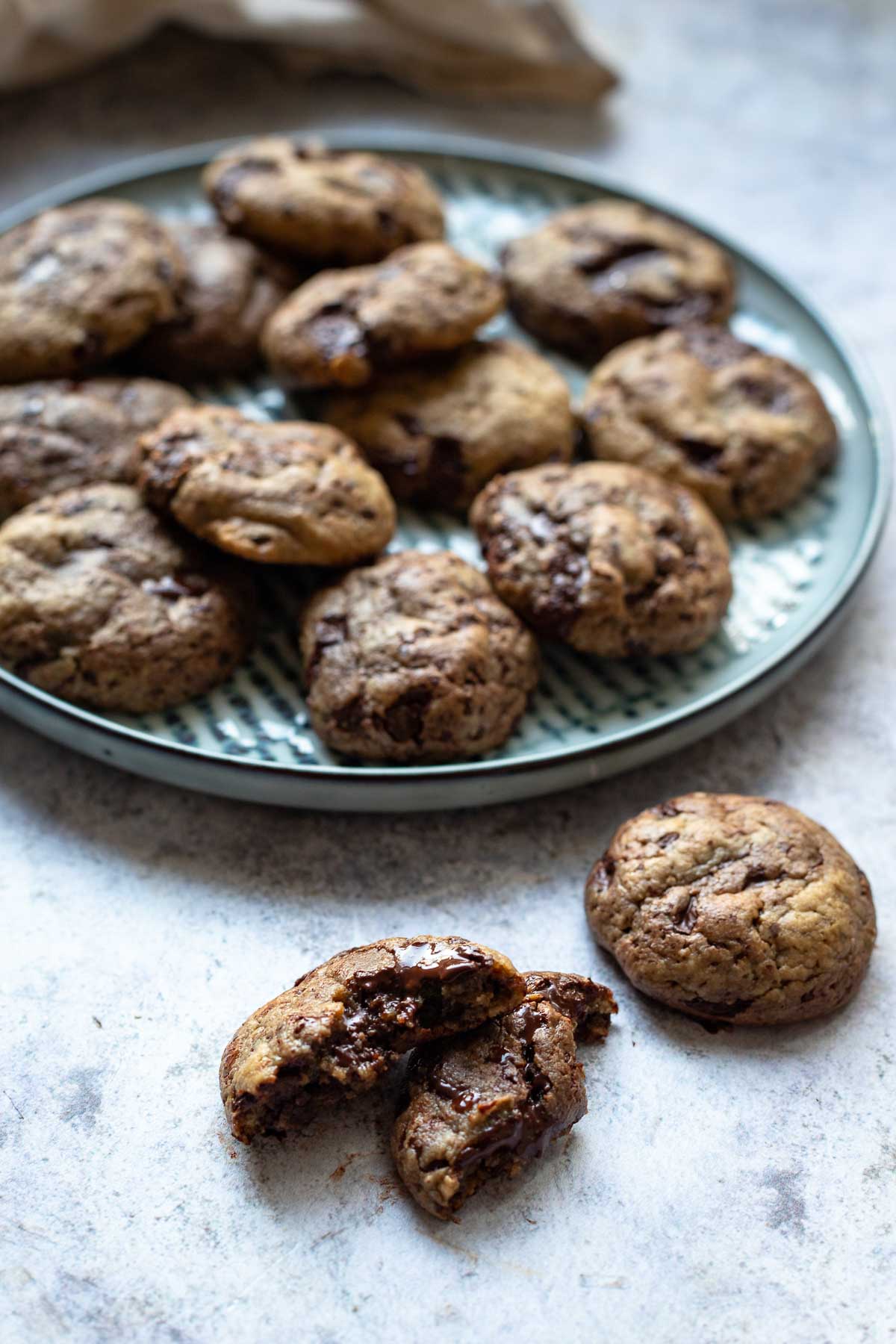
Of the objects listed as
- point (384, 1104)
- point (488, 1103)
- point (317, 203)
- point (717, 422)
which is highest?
point (317, 203)

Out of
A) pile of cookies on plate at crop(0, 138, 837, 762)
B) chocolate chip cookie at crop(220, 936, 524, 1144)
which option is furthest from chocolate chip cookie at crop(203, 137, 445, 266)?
chocolate chip cookie at crop(220, 936, 524, 1144)

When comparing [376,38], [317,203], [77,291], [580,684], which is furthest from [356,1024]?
[376,38]

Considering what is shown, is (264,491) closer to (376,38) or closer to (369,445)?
(369,445)

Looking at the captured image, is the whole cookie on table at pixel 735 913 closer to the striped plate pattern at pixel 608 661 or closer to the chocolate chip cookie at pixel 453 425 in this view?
the striped plate pattern at pixel 608 661

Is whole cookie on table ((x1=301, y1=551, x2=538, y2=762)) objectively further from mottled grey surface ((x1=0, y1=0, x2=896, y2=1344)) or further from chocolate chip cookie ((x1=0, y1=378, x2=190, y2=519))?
chocolate chip cookie ((x1=0, y1=378, x2=190, y2=519))

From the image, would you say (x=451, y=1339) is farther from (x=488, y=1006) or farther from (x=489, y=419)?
(x=489, y=419)

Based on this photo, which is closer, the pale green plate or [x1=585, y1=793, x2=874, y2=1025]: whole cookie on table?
[x1=585, y1=793, x2=874, y2=1025]: whole cookie on table
